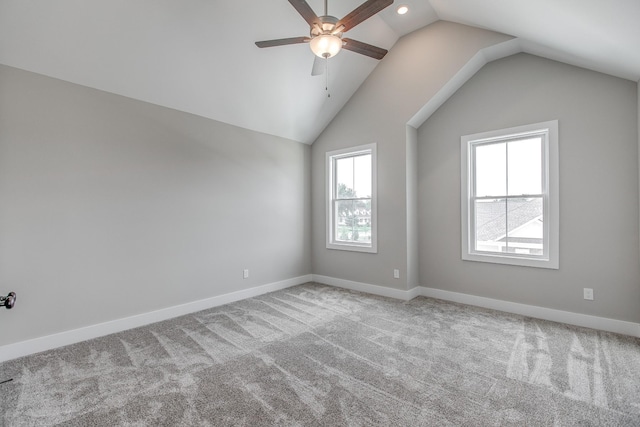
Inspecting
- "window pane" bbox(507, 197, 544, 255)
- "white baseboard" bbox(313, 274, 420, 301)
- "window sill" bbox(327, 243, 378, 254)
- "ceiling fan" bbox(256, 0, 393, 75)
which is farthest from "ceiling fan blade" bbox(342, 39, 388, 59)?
"white baseboard" bbox(313, 274, 420, 301)

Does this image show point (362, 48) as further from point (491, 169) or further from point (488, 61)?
point (491, 169)

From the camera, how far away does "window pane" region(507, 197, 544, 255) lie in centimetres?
359

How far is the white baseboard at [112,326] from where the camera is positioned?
263cm

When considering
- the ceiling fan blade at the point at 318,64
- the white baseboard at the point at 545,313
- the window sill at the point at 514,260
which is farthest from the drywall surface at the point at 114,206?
the window sill at the point at 514,260

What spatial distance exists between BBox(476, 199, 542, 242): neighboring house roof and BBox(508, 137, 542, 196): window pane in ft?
0.48

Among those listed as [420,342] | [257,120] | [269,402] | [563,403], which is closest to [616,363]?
[563,403]

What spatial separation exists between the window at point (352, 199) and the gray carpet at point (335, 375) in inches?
64.0

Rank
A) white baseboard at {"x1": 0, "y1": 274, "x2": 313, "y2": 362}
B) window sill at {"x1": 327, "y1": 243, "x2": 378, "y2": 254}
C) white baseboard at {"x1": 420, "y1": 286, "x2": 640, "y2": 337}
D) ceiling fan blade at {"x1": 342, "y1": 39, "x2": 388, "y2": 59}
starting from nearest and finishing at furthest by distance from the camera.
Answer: ceiling fan blade at {"x1": 342, "y1": 39, "x2": 388, "y2": 59}, white baseboard at {"x1": 0, "y1": 274, "x2": 313, "y2": 362}, white baseboard at {"x1": 420, "y1": 286, "x2": 640, "y2": 337}, window sill at {"x1": 327, "y1": 243, "x2": 378, "y2": 254}

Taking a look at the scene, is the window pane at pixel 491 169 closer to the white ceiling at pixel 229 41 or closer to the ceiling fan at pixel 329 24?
the white ceiling at pixel 229 41

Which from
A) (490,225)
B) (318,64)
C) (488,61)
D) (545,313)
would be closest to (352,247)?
(490,225)

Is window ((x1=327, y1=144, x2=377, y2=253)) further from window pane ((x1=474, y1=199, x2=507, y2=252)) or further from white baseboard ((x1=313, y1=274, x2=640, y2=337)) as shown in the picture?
window pane ((x1=474, y1=199, x2=507, y2=252))

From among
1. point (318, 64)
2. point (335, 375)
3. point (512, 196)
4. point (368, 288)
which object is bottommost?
point (335, 375)

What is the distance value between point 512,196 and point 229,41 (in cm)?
385

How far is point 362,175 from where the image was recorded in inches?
192
